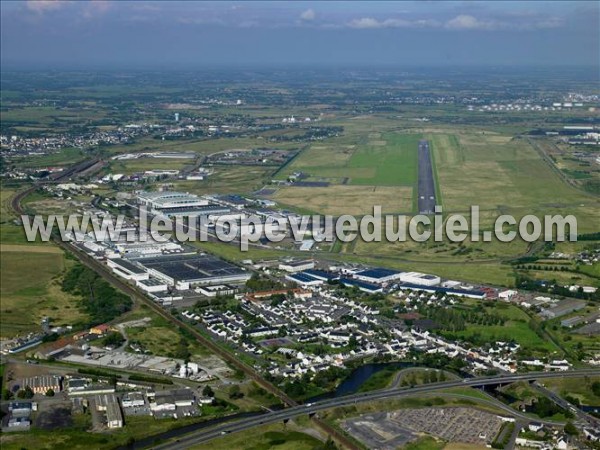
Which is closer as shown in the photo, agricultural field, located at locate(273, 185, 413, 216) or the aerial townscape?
the aerial townscape

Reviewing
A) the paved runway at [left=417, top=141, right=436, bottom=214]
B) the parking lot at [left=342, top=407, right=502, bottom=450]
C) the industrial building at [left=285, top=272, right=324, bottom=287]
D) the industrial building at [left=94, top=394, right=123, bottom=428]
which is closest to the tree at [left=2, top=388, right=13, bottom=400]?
the industrial building at [left=94, top=394, right=123, bottom=428]

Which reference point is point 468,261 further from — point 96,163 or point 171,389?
point 96,163

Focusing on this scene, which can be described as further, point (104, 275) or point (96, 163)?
point (96, 163)

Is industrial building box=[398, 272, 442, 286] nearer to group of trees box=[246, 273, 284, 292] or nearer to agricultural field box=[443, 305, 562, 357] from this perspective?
agricultural field box=[443, 305, 562, 357]

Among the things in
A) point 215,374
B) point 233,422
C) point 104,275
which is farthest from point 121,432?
point 104,275

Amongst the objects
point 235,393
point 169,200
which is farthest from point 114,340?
point 169,200

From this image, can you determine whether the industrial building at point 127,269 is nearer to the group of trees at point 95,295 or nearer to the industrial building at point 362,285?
the group of trees at point 95,295

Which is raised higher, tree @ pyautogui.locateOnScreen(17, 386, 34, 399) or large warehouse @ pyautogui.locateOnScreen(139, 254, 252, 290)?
large warehouse @ pyautogui.locateOnScreen(139, 254, 252, 290)
